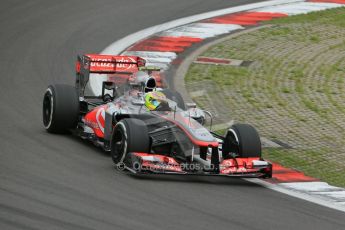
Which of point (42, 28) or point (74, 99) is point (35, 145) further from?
point (42, 28)

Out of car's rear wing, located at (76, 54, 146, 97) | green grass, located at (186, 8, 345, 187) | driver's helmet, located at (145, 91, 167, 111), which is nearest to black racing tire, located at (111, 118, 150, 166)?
driver's helmet, located at (145, 91, 167, 111)

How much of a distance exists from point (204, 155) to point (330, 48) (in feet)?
36.5

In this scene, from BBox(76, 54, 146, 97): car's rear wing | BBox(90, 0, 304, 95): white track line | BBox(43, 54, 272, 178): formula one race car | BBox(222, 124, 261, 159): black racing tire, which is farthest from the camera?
BBox(90, 0, 304, 95): white track line

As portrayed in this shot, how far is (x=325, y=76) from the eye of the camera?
23.2 meters

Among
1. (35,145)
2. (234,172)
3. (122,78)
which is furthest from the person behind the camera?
(122,78)

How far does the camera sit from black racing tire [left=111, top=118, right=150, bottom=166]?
15.3 m

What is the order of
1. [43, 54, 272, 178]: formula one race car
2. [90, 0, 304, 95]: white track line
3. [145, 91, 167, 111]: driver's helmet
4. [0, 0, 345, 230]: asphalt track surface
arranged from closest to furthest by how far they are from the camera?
[0, 0, 345, 230]: asphalt track surface < [43, 54, 272, 178]: formula one race car < [145, 91, 167, 111]: driver's helmet < [90, 0, 304, 95]: white track line

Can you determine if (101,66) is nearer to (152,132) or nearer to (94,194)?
(152,132)

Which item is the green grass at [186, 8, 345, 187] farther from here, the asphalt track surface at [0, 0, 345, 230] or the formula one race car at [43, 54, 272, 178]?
the asphalt track surface at [0, 0, 345, 230]

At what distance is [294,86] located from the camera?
72.7ft

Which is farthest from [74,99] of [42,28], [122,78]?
[42,28]

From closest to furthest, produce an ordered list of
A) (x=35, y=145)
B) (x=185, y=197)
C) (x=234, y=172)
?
(x=185, y=197) → (x=234, y=172) → (x=35, y=145)

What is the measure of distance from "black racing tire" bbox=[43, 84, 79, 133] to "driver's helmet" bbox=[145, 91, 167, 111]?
1.61 meters

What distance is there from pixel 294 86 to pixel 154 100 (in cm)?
653
